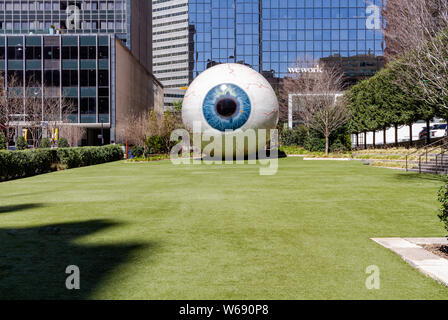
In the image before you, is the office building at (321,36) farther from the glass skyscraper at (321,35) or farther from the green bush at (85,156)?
the green bush at (85,156)

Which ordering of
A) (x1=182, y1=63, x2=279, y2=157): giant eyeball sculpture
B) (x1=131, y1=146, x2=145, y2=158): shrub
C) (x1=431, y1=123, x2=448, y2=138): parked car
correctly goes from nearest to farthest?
(x1=182, y1=63, x2=279, y2=157): giant eyeball sculpture, (x1=131, y1=146, x2=145, y2=158): shrub, (x1=431, y1=123, x2=448, y2=138): parked car

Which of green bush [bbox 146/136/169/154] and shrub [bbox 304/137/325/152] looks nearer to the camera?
green bush [bbox 146/136/169/154]

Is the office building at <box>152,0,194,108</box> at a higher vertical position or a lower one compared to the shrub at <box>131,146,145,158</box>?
higher

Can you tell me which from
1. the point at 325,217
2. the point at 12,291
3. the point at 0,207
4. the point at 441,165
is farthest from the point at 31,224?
the point at 441,165

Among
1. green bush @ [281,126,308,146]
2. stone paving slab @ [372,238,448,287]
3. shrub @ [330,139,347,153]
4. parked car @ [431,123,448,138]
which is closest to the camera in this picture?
stone paving slab @ [372,238,448,287]

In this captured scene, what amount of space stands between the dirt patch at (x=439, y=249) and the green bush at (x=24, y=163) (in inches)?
731

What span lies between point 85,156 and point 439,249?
2779 cm

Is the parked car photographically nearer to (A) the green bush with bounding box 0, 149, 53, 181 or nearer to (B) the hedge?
(B) the hedge

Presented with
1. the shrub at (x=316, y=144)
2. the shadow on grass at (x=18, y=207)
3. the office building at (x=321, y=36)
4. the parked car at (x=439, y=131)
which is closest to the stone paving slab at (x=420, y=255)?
the shadow on grass at (x=18, y=207)

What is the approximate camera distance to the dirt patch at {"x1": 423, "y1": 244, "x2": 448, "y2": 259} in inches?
227

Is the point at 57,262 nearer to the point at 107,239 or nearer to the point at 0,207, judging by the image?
the point at 107,239

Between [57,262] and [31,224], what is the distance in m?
3.15

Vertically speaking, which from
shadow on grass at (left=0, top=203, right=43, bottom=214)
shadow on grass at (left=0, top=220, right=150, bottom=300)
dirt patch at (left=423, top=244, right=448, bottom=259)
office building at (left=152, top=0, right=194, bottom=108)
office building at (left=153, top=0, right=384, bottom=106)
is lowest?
shadow on grass at (left=0, top=220, right=150, bottom=300)

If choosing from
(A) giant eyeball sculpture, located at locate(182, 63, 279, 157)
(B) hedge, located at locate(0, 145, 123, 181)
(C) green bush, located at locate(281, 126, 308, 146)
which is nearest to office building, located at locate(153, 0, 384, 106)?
(C) green bush, located at locate(281, 126, 308, 146)
